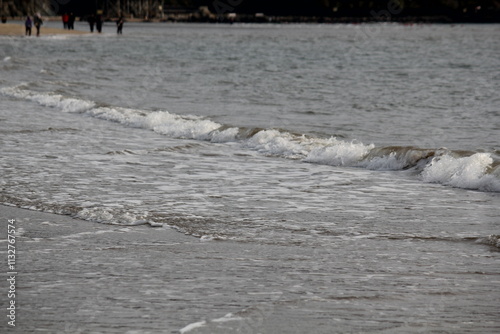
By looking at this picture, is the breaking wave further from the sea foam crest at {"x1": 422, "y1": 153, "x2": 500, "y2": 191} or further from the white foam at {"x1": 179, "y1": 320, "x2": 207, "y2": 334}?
the white foam at {"x1": 179, "y1": 320, "x2": 207, "y2": 334}

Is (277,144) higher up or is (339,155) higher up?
(339,155)

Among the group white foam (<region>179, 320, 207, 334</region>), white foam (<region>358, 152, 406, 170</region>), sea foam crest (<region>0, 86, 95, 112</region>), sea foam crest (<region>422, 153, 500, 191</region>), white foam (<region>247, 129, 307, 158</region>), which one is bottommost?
sea foam crest (<region>0, 86, 95, 112</region>)

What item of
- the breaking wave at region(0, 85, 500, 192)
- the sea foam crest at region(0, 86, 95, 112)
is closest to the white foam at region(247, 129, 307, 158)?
the breaking wave at region(0, 85, 500, 192)

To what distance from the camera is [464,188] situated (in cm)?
1030

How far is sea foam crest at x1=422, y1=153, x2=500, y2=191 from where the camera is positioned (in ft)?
33.9

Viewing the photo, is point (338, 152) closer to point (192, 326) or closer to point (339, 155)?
point (339, 155)

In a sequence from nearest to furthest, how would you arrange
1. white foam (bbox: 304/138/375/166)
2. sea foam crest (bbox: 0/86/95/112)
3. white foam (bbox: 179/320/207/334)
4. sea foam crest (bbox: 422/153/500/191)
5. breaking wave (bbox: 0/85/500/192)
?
white foam (bbox: 179/320/207/334) < sea foam crest (bbox: 422/153/500/191) < breaking wave (bbox: 0/85/500/192) < white foam (bbox: 304/138/375/166) < sea foam crest (bbox: 0/86/95/112)

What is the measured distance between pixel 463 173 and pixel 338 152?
2504 millimetres

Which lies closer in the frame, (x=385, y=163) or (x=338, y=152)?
(x=385, y=163)

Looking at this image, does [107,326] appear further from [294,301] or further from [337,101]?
[337,101]

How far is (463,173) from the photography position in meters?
10.7

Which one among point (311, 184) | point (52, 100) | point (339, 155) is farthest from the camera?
point (52, 100)

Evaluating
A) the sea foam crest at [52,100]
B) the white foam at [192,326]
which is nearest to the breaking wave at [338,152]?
the sea foam crest at [52,100]

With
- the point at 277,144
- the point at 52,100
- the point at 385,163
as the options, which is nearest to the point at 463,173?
the point at 385,163
